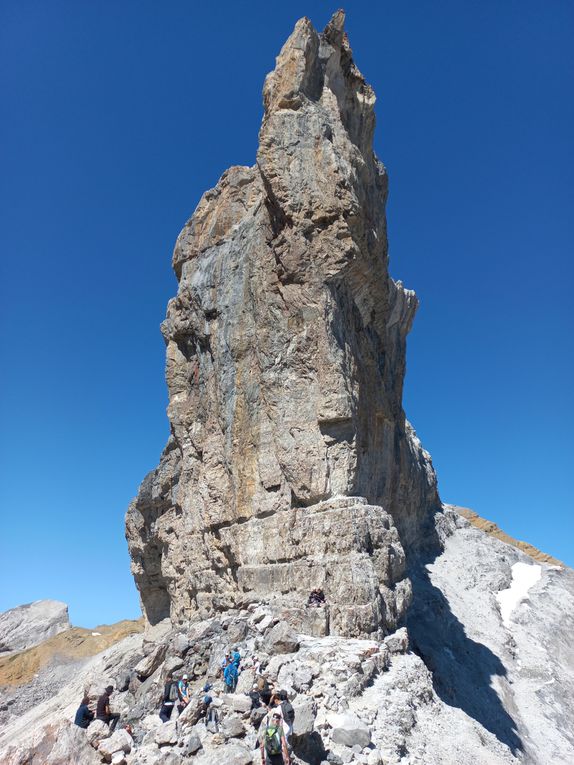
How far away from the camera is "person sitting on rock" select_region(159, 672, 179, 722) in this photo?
1174cm

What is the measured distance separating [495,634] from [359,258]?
982 inches

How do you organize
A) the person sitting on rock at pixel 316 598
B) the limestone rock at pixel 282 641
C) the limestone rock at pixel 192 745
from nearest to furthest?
1. the limestone rock at pixel 192 745
2. the limestone rock at pixel 282 641
3. the person sitting on rock at pixel 316 598

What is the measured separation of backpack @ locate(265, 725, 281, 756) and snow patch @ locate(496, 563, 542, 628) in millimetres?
29714

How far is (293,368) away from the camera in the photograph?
1864cm

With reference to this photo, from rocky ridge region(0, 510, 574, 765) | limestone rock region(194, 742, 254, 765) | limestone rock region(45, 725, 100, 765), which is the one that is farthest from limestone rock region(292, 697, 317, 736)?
limestone rock region(45, 725, 100, 765)

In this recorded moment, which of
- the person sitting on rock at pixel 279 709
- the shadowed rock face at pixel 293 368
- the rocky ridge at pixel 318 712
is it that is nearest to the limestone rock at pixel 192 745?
the rocky ridge at pixel 318 712

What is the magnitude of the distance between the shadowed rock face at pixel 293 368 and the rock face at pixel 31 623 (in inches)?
1970

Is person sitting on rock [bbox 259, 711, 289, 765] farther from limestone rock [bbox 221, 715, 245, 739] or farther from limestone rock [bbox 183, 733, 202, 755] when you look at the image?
limestone rock [bbox 183, 733, 202, 755]

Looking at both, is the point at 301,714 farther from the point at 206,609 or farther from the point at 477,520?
the point at 477,520

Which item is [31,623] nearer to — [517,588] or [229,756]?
[517,588]

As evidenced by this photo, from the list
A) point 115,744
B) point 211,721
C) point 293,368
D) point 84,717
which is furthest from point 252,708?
point 293,368

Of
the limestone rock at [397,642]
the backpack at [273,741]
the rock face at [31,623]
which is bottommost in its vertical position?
the rock face at [31,623]

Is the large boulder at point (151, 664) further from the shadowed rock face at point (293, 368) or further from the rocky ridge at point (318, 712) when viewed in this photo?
the shadowed rock face at point (293, 368)

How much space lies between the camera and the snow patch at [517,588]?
117 feet
